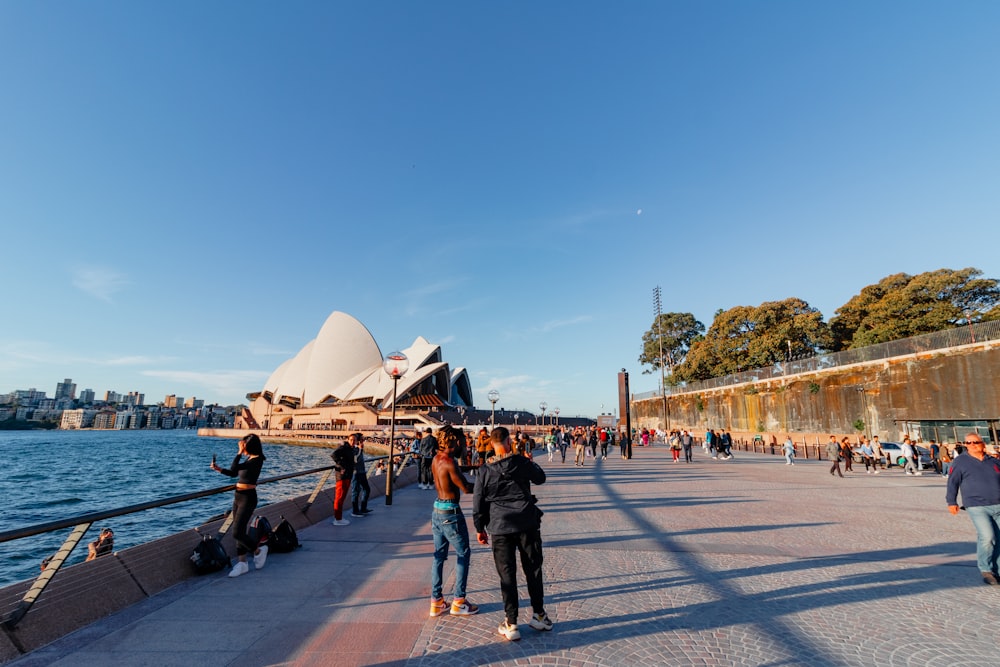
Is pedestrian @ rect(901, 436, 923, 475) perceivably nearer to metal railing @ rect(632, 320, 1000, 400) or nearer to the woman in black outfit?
metal railing @ rect(632, 320, 1000, 400)

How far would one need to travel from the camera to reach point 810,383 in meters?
31.0

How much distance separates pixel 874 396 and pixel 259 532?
33.1 m

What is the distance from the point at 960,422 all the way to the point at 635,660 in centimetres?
2855

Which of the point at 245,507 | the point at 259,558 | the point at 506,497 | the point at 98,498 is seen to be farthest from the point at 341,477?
the point at 98,498

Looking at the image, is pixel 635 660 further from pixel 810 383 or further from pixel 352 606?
pixel 810 383

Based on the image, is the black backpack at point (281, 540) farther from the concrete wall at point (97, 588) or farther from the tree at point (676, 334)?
the tree at point (676, 334)

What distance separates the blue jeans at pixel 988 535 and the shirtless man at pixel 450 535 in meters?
4.97

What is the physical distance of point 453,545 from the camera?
3.61 metres

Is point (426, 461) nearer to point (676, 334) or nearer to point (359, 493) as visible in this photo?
point (359, 493)

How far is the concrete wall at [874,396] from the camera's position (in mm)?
21938

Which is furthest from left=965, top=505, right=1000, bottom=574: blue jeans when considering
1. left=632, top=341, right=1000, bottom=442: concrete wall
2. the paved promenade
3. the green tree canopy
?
the green tree canopy

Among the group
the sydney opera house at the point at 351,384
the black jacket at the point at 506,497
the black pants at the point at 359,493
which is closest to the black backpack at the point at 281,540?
the black pants at the point at 359,493

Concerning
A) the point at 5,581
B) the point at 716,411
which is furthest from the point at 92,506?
the point at 716,411

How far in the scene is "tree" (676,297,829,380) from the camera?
41000 mm
